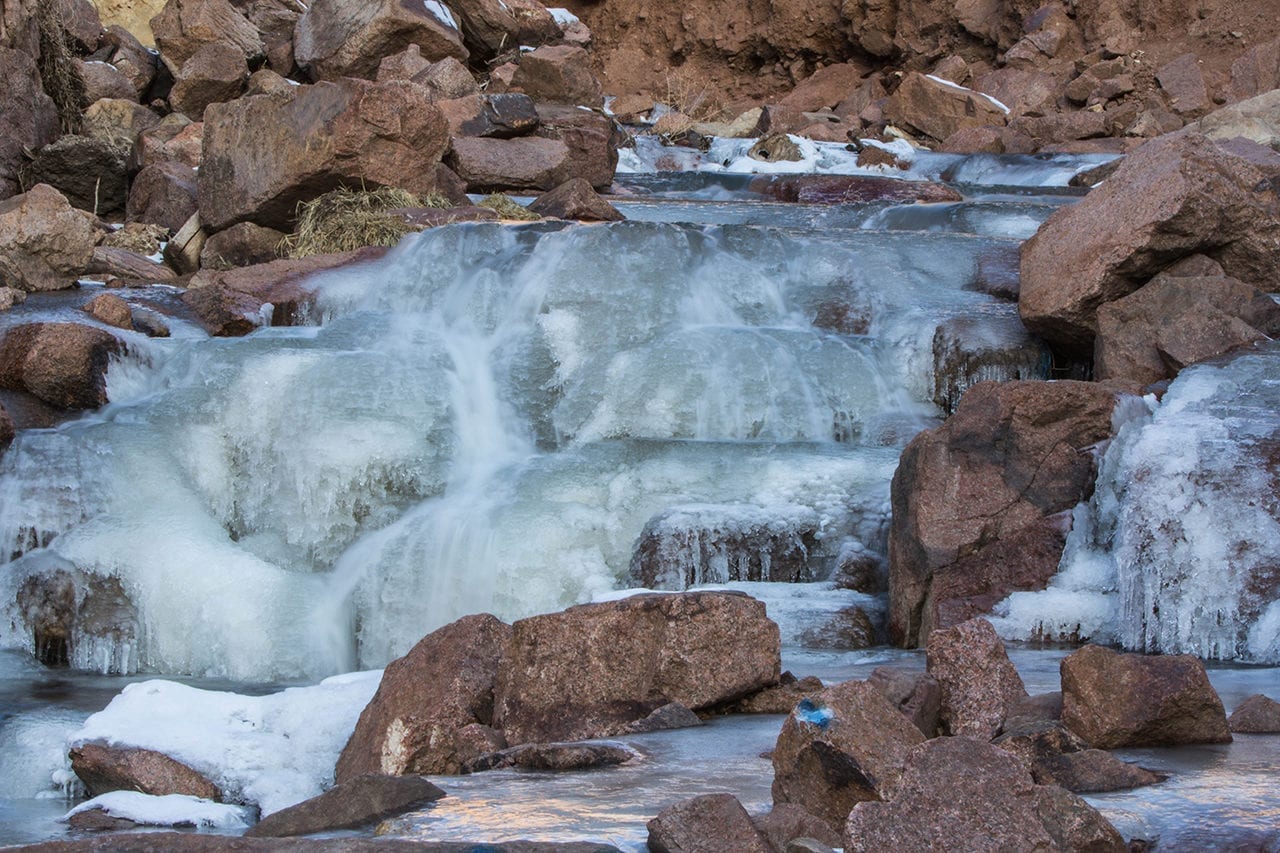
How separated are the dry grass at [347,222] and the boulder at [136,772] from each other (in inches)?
237

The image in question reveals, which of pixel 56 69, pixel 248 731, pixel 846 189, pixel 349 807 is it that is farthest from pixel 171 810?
pixel 56 69

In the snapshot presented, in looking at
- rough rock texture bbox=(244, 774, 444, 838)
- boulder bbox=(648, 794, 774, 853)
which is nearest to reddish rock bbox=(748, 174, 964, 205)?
rough rock texture bbox=(244, 774, 444, 838)

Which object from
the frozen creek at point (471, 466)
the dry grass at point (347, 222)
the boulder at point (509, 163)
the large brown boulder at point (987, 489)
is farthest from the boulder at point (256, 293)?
the large brown boulder at point (987, 489)

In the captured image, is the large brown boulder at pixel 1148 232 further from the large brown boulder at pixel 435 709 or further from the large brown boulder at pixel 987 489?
the large brown boulder at pixel 435 709

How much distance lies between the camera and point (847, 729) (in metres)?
2.70

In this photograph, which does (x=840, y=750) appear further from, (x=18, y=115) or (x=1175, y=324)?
(x=18, y=115)

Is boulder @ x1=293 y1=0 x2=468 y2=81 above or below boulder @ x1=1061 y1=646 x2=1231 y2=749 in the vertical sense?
above

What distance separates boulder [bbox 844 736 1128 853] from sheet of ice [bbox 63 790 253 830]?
1790 mm

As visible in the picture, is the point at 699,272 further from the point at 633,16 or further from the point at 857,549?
the point at 633,16

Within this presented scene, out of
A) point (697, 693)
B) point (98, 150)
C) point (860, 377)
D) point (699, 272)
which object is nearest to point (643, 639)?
point (697, 693)

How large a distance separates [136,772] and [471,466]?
337cm

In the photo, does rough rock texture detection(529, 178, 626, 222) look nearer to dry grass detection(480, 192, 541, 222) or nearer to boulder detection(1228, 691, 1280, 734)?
dry grass detection(480, 192, 541, 222)

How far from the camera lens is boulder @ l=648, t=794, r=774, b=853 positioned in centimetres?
226

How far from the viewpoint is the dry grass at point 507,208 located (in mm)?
10281
